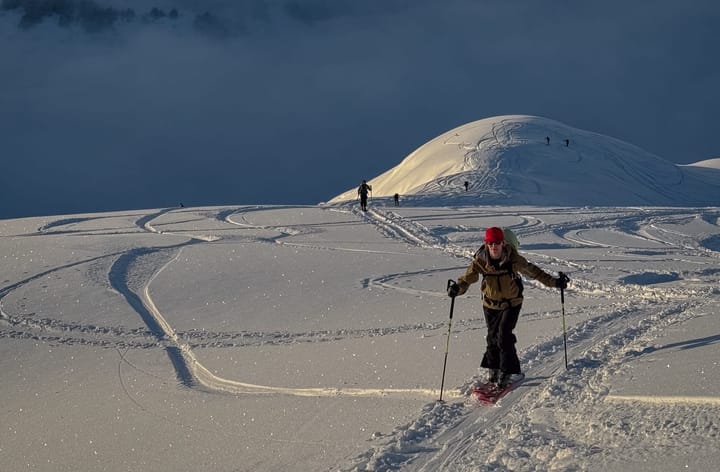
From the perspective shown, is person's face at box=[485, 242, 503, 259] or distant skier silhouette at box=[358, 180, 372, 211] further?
distant skier silhouette at box=[358, 180, 372, 211]

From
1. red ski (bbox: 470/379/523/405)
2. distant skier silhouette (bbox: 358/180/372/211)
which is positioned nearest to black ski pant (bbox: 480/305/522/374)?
red ski (bbox: 470/379/523/405)

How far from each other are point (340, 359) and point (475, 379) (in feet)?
7.79

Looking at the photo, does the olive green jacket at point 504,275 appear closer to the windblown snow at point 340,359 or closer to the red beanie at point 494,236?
the red beanie at point 494,236

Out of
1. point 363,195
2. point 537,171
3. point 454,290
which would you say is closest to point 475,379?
point 454,290

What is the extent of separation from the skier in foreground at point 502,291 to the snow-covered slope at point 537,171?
126ft

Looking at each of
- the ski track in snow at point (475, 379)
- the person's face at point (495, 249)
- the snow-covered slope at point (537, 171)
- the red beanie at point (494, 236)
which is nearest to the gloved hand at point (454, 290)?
the person's face at point (495, 249)

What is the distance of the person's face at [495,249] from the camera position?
8164 mm

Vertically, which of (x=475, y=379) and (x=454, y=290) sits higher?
(x=454, y=290)

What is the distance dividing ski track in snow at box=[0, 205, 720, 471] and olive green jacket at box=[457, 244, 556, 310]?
95cm

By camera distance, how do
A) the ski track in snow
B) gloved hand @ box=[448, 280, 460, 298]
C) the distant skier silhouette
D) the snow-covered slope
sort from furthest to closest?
the snow-covered slope
the distant skier silhouette
gloved hand @ box=[448, 280, 460, 298]
the ski track in snow

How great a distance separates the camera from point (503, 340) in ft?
27.3

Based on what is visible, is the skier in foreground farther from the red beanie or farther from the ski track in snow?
the ski track in snow

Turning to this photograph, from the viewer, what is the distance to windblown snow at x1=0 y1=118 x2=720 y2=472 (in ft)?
21.8

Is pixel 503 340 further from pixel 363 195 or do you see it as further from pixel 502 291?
pixel 363 195
